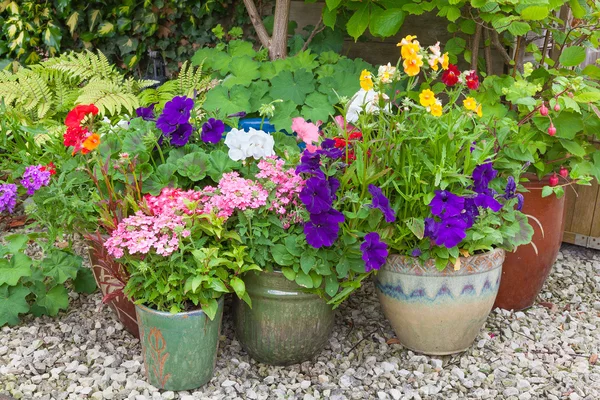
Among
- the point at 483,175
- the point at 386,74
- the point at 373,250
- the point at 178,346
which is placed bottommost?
the point at 178,346

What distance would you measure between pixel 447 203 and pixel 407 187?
15 cm

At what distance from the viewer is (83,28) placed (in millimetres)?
4129

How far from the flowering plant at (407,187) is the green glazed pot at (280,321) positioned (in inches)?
7.0

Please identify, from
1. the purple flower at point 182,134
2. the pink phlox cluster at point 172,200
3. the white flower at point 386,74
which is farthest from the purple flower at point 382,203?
the purple flower at point 182,134

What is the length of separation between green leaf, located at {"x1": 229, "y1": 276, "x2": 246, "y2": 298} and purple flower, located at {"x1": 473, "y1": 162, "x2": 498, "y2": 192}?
0.88 meters

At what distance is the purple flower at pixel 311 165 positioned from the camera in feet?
6.90

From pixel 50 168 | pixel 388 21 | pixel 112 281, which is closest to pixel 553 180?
pixel 388 21

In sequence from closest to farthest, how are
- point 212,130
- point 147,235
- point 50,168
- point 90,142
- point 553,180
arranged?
point 147,235, point 90,142, point 212,130, point 50,168, point 553,180

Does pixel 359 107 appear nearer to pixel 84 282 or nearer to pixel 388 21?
pixel 388 21

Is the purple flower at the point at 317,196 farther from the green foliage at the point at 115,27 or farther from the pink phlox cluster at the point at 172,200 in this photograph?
the green foliage at the point at 115,27


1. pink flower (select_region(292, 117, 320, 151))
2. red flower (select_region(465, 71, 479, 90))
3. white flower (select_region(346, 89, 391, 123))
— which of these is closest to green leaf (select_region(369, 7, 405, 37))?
white flower (select_region(346, 89, 391, 123))

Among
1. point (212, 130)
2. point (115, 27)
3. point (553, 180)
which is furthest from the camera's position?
point (115, 27)

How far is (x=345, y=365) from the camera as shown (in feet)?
8.11

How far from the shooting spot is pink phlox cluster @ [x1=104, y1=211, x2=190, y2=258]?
2039 millimetres
